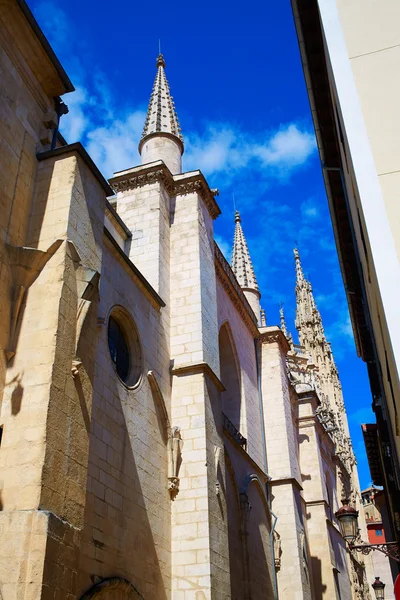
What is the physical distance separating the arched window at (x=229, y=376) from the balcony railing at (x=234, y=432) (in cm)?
61

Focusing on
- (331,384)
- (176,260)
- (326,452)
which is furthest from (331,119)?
(331,384)

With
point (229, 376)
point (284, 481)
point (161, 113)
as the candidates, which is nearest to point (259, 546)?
point (284, 481)

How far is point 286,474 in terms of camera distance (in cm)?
1817

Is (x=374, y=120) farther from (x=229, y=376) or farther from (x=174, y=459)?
(x=229, y=376)

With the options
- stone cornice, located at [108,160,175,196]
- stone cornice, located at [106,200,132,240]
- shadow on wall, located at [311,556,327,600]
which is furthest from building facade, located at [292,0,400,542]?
shadow on wall, located at [311,556,327,600]

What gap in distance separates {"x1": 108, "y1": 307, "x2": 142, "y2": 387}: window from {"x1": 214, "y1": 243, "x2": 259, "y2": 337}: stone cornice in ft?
19.5

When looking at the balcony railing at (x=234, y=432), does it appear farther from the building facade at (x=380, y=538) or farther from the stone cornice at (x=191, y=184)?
the building facade at (x=380, y=538)

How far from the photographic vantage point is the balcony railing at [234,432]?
14.4 meters

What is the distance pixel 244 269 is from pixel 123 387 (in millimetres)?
12827

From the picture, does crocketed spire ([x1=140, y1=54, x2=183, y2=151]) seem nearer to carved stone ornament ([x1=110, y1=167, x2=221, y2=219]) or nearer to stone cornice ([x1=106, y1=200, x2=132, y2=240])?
carved stone ornament ([x1=110, y1=167, x2=221, y2=219])

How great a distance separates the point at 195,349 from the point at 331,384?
114 ft

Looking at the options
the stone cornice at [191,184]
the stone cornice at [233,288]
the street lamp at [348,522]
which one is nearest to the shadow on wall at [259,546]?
the street lamp at [348,522]

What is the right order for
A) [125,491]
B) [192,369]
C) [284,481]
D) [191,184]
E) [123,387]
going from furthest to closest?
[284,481] → [191,184] → [192,369] → [123,387] → [125,491]

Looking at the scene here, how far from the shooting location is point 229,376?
669 inches
